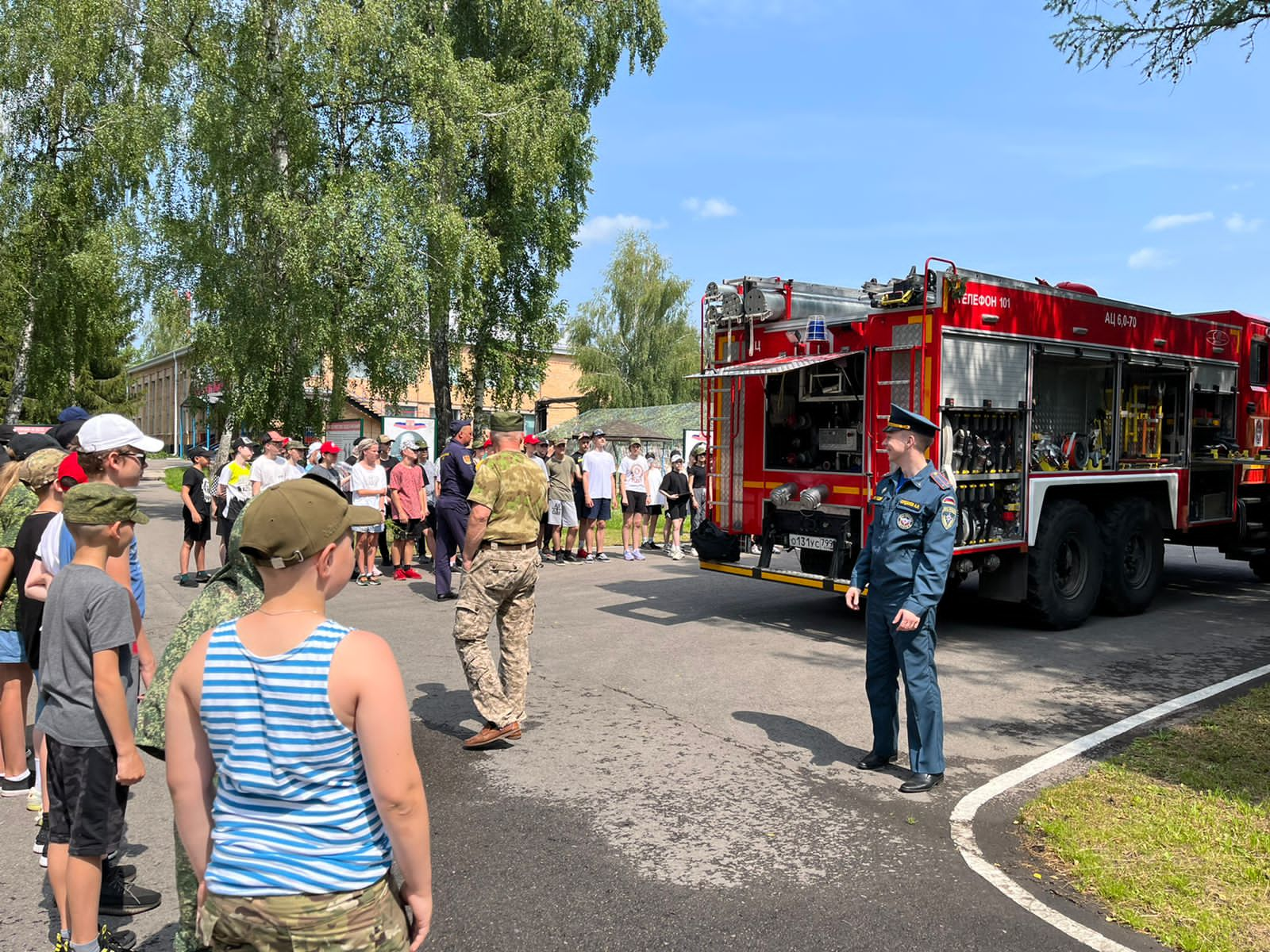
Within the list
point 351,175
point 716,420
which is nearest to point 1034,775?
point 716,420

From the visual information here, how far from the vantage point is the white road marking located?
372 cm

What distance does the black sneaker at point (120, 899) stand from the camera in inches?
149

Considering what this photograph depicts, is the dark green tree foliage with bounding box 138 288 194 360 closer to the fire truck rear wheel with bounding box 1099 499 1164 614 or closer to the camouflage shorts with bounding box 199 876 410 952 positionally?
the fire truck rear wheel with bounding box 1099 499 1164 614

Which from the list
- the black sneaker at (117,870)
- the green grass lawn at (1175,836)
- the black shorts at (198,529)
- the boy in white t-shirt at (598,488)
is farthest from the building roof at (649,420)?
the black sneaker at (117,870)

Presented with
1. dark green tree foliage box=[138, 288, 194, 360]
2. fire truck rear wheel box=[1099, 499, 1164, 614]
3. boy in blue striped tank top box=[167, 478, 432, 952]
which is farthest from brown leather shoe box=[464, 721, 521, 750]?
dark green tree foliage box=[138, 288, 194, 360]

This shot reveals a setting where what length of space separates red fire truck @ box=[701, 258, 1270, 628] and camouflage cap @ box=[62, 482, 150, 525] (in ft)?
20.3

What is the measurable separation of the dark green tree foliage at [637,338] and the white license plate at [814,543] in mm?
35275

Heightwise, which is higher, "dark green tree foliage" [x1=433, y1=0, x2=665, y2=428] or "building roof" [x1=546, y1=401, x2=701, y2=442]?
"dark green tree foliage" [x1=433, y1=0, x2=665, y2=428]

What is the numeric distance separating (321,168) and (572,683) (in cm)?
1730

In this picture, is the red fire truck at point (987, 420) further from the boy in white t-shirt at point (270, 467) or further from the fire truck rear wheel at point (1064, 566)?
the boy in white t-shirt at point (270, 467)

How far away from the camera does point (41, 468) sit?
4.42 metres

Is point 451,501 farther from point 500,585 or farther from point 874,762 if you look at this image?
point 874,762

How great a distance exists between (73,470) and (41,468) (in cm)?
74

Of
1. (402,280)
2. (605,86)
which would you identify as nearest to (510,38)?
(605,86)
